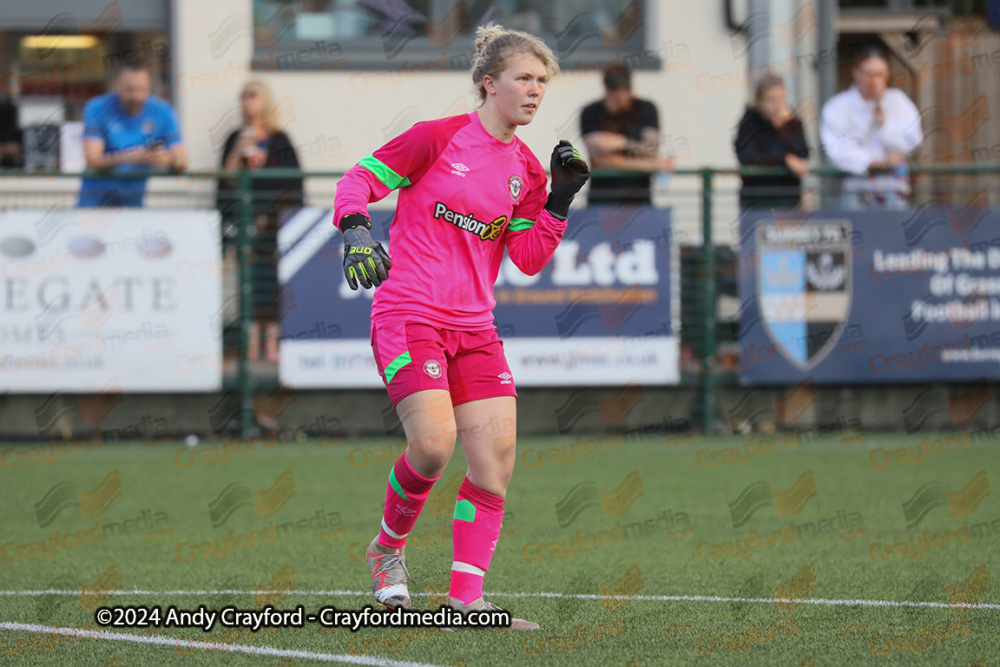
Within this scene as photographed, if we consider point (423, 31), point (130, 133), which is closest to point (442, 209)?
point (130, 133)

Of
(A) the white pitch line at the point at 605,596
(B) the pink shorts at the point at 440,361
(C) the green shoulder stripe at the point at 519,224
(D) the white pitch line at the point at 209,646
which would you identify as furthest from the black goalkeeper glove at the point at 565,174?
(D) the white pitch line at the point at 209,646

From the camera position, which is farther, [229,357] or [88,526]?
[229,357]

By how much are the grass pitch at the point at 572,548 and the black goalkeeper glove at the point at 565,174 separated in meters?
1.56

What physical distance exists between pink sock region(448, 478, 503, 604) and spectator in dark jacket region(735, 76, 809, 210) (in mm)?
6550

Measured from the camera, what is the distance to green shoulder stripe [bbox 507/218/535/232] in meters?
5.58

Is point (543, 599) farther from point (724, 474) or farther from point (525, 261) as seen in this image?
point (724, 474)

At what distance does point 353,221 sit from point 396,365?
0.55m

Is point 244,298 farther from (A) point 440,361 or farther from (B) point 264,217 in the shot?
(A) point 440,361

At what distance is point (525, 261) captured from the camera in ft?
18.3

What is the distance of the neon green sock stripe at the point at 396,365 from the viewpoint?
5.25 meters

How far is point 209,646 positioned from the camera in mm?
4887

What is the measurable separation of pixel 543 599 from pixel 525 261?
1.34 m

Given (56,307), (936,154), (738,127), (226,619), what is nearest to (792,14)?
(738,127)

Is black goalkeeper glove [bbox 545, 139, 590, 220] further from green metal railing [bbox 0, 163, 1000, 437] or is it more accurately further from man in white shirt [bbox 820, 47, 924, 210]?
Answer: man in white shirt [bbox 820, 47, 924, 210]
